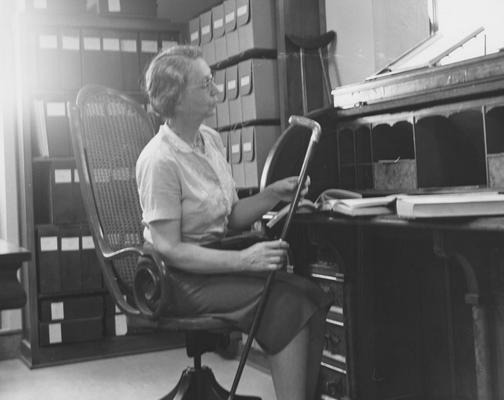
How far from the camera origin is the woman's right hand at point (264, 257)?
194cm

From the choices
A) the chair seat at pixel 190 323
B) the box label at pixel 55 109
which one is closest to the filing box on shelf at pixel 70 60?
the box label at pixel 55 109

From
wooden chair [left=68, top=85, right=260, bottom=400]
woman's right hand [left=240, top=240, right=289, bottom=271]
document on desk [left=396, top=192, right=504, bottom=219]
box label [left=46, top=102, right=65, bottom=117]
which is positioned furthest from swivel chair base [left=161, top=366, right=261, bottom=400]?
box label [left=46, top=102, right=65, bottom=117]

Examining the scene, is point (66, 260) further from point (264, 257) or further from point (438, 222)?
point (438, 222)

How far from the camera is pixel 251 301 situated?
6.45 feet

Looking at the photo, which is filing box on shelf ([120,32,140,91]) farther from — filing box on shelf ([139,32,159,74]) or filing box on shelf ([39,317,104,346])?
filing box on shelf ([39,317,104,346])

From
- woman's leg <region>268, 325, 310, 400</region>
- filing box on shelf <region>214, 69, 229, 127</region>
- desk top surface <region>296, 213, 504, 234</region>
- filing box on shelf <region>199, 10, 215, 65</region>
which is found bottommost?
woman's leg <region>268, 325, 310, 400</region>

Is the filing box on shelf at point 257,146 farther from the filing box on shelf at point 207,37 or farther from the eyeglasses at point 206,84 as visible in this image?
the eyeglasses at point 206,84

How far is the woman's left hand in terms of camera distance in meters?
2.15

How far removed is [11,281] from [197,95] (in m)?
0.74

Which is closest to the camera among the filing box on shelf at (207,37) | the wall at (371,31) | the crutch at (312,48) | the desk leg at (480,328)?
the desk leg at (480,328)

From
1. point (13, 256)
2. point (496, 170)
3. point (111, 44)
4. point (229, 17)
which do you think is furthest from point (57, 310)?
point (496, 170)

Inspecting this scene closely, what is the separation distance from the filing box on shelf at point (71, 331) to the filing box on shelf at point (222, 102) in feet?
3.80

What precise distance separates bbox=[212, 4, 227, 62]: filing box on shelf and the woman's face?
1.30 m

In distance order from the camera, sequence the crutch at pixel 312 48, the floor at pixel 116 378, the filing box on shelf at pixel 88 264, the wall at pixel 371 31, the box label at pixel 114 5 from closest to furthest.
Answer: the wall at pixel 371 31
the floor at pixel 116 378
the crutch at pixel 312 48
the filing box on shelf at pixel 88 264
the box label at pixel 114 5
